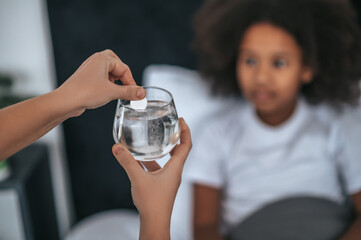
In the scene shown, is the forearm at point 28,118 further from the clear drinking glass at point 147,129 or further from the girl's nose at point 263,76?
the girl's nose at point 263,76

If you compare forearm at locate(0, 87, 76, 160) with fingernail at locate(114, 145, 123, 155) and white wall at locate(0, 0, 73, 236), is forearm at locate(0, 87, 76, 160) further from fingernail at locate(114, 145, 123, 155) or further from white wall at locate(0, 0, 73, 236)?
white wall at locate(0, 0, 73, 236)

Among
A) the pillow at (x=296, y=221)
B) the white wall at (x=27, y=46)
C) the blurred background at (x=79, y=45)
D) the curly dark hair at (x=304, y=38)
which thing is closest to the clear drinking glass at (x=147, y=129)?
the pillow at (x=296, y=221)

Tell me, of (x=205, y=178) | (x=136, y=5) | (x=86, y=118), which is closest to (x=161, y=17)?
(x=136, y=5)

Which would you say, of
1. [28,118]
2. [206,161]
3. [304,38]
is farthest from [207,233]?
[28,118]

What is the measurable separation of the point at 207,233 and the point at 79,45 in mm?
757

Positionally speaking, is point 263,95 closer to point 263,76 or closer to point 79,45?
point 263,76

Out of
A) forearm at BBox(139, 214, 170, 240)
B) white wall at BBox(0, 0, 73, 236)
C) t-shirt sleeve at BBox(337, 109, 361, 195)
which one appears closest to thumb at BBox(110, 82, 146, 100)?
forearm at BBox(139, 214, 170, 240)

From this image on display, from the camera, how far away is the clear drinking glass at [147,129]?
1.35 ft

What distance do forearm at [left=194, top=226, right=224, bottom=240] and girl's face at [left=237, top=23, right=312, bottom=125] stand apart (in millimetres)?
382

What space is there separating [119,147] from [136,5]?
875mm

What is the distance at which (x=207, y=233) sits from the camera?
0.98 metres

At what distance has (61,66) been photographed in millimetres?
1215

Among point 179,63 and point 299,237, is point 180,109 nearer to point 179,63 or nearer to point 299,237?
point 179,63

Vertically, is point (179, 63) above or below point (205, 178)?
above
